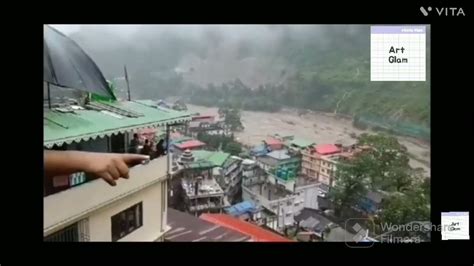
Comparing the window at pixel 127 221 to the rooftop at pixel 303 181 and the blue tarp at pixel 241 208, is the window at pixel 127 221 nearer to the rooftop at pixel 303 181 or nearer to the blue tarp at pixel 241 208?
the blue tarp at pixel 241 208

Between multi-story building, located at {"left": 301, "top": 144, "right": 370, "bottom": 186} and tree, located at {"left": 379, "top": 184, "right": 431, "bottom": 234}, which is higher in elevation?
multi-story building, located at {"left": 301, "top": 144, "right": 370, "bottom": 186}

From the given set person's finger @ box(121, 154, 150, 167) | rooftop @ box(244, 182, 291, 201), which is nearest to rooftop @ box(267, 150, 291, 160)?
rooftop @ box(244, 182, 291, 201)

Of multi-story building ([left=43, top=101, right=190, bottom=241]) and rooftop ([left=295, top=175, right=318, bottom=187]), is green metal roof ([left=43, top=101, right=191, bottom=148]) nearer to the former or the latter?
multi-story building ([left=43, top=101, right=190, bottom=241])

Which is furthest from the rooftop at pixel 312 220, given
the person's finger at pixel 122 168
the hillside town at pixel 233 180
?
the person's finger at pixel 122 168

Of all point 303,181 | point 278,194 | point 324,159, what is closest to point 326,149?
point 324,159
